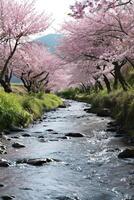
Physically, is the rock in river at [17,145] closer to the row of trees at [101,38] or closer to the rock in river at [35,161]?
the rock in river at [35,161]

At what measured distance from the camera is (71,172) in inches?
502

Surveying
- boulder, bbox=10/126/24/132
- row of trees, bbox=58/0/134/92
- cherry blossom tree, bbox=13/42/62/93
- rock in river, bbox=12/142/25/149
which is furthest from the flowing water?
cherry blossom tree, bbox=13/42/62/93

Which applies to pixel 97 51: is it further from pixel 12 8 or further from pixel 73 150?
pixel 73 150

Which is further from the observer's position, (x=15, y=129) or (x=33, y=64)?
(x=33, y=64)

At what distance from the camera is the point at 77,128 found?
83.9 ft

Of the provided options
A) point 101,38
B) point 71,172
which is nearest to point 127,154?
point 71,172

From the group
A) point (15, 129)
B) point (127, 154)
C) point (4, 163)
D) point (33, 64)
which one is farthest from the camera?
point (33, 64)

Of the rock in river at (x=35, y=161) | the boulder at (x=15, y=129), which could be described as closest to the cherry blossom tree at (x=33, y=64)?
the boulder at (x=15, y=129)

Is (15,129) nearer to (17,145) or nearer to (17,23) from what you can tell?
(17,145)

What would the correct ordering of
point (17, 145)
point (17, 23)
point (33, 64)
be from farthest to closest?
1. point (33, 64)
2. point (17, 23)
3. point (17, 145)

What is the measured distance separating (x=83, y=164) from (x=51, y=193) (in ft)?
12.2

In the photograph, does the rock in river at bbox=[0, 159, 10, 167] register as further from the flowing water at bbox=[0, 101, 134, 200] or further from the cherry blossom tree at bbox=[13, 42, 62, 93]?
the cherry blossom tree at bbox=[13, 42, 62, 93]

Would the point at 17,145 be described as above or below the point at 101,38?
below

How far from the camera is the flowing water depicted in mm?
10352
